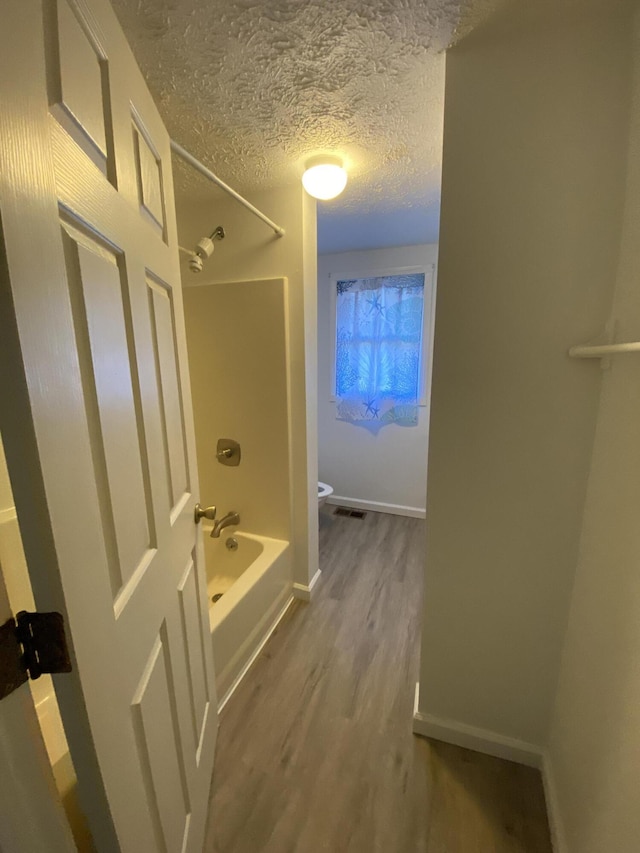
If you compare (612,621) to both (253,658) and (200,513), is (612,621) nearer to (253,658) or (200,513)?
(200,513)

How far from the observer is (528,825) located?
114 cm

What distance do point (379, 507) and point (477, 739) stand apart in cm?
208

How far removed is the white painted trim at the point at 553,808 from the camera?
41.1 inches

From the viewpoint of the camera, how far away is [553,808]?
3.70 ft

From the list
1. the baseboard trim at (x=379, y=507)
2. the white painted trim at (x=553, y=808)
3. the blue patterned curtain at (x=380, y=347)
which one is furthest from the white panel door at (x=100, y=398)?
the baseboard trim at (x=379, y=507)

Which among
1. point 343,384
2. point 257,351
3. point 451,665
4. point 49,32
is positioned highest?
point 49,32

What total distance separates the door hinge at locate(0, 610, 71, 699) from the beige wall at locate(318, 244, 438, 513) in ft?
9.38

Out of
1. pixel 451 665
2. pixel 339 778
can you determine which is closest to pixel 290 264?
pixel 451 665

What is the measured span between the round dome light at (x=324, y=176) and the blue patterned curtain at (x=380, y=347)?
58.0 inches

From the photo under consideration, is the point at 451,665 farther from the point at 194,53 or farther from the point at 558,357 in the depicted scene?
the point at 194,53

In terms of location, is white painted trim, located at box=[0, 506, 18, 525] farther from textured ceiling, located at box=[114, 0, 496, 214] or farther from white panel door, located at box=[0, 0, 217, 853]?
textured ceiling, located at box=[114, 0, 496, 214]

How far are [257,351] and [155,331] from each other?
1105 millimetres

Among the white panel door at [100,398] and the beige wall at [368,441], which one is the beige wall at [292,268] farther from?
the beige wall at [368,441]

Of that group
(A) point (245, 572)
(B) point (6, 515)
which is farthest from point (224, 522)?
(B) point (6, 515)
